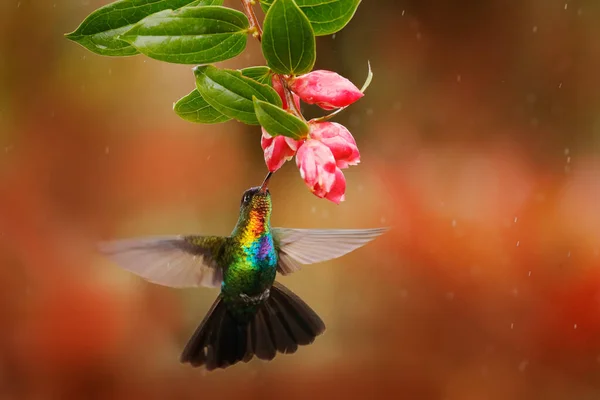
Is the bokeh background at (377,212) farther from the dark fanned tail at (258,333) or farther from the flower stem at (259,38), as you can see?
the flower stem at (259,38)

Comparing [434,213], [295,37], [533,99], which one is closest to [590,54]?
[533,99]

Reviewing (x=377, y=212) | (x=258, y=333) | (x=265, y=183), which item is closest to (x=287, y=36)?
(x=265, y=183)

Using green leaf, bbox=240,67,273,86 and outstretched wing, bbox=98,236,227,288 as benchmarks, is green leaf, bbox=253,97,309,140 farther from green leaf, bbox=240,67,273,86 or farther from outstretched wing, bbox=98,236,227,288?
outstretched wing, bbox=98,236,227,288

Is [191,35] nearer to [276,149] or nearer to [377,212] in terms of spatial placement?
[276,149]

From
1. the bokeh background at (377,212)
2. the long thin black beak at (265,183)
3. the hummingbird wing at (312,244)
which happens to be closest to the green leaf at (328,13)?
the long thin black beak at (265,183)

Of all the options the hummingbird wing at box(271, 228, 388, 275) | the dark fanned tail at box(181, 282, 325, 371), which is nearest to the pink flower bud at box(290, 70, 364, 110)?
the hummingbird wing at box(271, 228, 388, 275)
